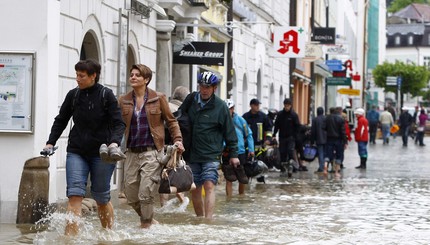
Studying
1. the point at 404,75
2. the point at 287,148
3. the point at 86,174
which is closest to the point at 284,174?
the point at 287,148

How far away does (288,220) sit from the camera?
14.9 meters

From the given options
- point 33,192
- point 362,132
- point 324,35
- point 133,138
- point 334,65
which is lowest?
point 33,192

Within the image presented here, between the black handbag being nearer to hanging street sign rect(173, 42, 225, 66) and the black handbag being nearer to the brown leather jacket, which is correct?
hanging street sign rect(173, 42, 225, 66)

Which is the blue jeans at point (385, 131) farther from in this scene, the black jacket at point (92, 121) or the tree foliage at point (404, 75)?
the tree foliage at point (404, 75)

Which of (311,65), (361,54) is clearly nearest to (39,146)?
(311,65)

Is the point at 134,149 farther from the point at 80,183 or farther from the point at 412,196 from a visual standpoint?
the point at 412,196

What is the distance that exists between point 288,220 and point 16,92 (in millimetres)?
3712

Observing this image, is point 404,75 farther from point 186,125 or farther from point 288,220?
point 186,125

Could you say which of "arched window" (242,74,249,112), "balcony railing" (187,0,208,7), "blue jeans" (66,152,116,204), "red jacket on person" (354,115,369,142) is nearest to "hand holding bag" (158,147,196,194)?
"blue jeans" (66,152,116,204)

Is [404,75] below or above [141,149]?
above

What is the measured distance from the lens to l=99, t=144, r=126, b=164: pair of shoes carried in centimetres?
1080

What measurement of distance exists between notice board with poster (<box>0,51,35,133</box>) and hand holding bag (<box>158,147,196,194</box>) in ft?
7.77

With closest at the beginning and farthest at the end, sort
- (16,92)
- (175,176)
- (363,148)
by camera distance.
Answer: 1. (175,176)
2. (16,92)
3. (363,148)

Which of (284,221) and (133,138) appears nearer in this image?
(133,138)
